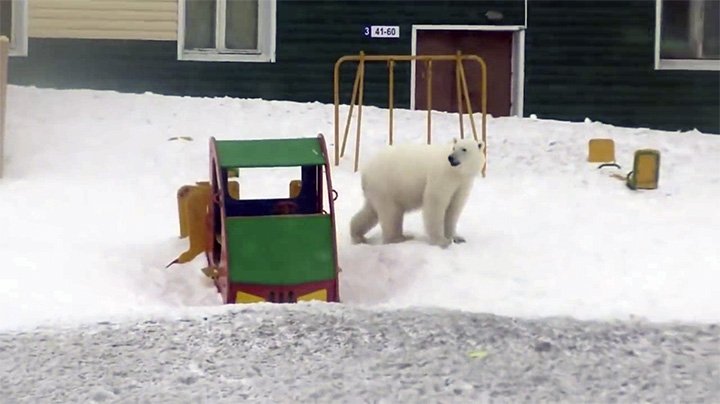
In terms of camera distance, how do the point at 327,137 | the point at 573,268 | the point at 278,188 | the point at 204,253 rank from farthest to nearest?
1. the point at 327,137
2. the point at 278,188
3. the point at 204,253
4. the point at 573,268

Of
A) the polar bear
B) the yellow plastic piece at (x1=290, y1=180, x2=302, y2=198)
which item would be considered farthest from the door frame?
the polar bear

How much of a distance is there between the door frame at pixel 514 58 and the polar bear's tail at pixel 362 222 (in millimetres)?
8364

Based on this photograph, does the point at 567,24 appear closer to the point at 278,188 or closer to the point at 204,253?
the point at 278,188

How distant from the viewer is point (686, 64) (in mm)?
19125

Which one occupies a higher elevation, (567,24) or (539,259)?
(567,24)

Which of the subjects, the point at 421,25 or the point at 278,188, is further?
the point at 421,25

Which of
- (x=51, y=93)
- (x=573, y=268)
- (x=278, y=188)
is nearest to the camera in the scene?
(x=573, y=268)

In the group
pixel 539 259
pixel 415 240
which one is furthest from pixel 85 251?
pixel 539 259

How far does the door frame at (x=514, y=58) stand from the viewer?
18719 mm

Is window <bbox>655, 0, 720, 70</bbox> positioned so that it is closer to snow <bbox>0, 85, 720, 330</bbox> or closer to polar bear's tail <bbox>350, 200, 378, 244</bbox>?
snow <bbox>0, 85, 720, 330</bbox>

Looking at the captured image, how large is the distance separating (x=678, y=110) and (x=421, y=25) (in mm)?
4208

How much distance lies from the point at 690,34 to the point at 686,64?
0.60 metres

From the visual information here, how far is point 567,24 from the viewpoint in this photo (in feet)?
61.5

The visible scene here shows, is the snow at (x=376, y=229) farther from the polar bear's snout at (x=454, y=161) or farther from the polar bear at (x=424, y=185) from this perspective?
the polar bear's snout at (x=454, y=161)
